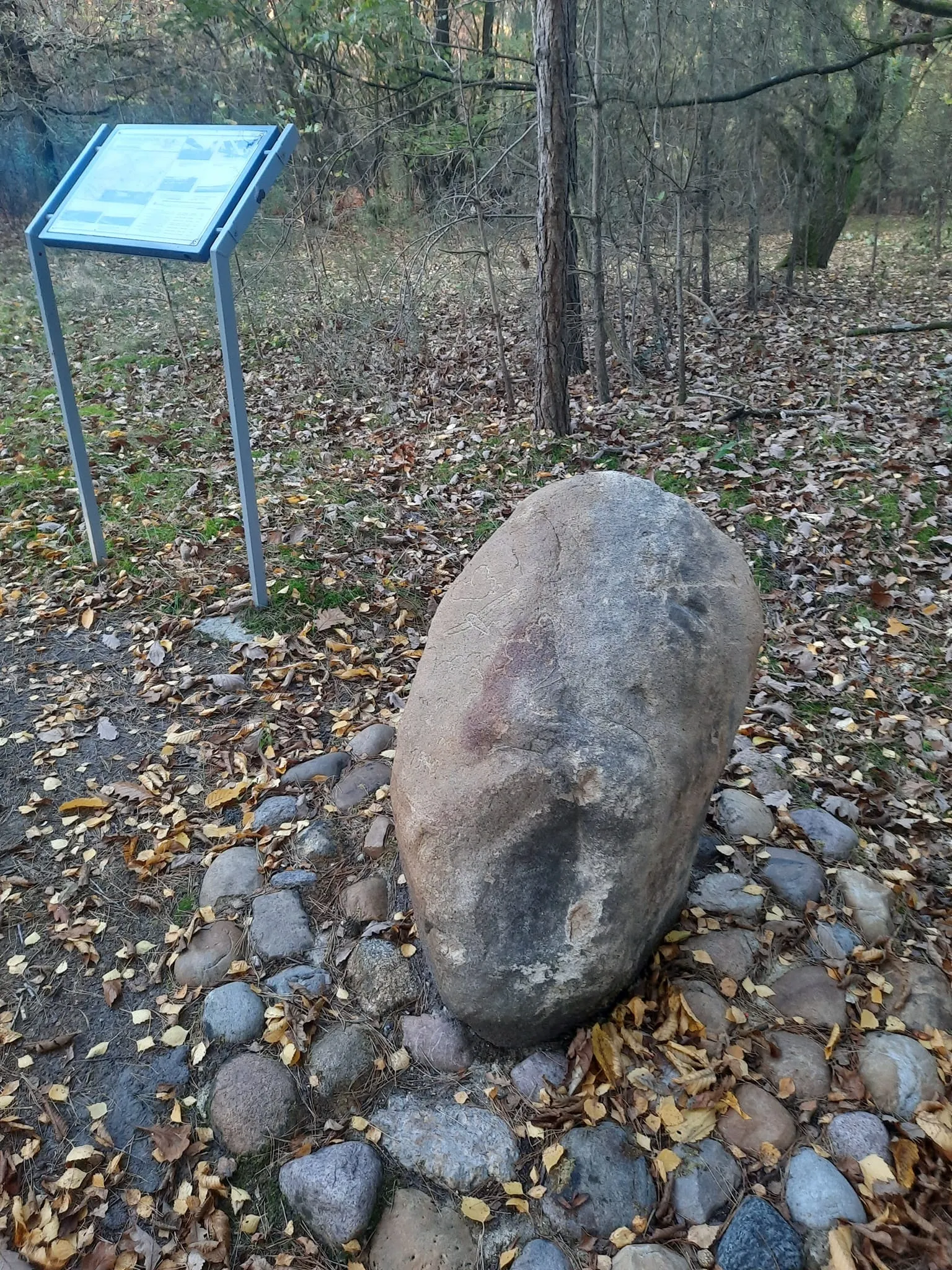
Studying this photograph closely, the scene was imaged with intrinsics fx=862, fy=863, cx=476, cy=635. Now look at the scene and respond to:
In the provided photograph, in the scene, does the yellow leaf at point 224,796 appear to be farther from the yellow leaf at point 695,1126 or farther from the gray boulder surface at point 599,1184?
the yellow leaf at point 695,1126

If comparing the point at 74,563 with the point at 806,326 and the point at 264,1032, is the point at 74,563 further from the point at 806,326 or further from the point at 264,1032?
the point at 806,326

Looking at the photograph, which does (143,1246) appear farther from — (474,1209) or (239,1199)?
(474,1209)

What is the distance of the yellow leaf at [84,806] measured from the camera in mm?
3447

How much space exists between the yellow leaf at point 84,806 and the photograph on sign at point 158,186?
2.35m

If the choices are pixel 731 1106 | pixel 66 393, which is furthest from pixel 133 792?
pixel 731 1106

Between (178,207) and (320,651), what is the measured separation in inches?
84.4

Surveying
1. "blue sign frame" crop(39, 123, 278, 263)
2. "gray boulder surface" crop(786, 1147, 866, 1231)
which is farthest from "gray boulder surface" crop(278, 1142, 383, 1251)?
"blue sign frame" crop(39, 123, 278, 263)

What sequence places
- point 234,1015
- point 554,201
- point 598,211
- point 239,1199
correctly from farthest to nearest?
point 598,211, point 554,201, point 234,1015, point 239,1199

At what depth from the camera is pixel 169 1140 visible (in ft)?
7.75

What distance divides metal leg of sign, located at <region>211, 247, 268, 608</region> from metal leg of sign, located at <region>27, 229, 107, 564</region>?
0.92 m

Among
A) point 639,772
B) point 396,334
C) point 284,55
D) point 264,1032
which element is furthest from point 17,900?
point 284,55

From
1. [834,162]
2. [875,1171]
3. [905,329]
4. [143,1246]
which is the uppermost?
[834,162]

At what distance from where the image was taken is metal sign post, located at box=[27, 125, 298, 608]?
3783 millimetres

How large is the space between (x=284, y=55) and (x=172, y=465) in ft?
17.0
